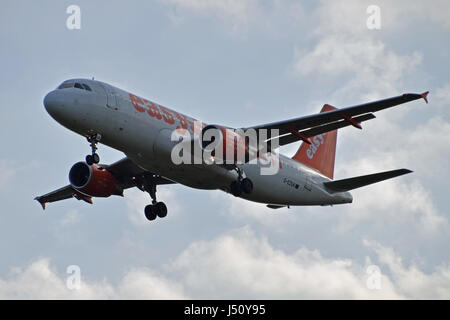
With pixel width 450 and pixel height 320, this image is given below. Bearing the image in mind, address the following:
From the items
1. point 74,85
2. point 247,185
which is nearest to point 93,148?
point 74,85

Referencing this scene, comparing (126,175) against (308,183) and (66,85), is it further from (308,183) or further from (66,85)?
(308,183)

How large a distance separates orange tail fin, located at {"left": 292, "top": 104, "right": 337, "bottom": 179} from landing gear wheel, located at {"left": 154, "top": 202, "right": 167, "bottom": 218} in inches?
352

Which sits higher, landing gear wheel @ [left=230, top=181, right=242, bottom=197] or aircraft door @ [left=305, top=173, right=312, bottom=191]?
aircraft door @ [left=305, top=173, right=312, bottom=191]

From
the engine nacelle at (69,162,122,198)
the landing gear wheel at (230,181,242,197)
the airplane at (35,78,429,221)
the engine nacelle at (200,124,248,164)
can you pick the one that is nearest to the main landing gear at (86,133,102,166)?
the airplane at (35,78,429,221)

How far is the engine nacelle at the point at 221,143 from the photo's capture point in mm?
34781

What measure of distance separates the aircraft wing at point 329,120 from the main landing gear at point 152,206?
25.0ft

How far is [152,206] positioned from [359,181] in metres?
11.8

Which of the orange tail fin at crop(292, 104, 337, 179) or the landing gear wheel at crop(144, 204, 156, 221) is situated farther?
the orange tail fin at crop(292, 104, 337, 179)

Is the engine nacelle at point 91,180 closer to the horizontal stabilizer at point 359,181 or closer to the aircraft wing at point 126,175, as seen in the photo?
the aircraft wing at point 126,175

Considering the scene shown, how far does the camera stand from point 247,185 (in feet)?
122

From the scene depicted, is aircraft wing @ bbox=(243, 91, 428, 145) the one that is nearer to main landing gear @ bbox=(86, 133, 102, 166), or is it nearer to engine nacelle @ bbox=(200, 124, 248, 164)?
engine nacelle @ bbox=(200, 124, 248, 164)

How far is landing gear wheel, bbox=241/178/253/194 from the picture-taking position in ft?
122

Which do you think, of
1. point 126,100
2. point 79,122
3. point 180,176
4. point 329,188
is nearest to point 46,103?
point 79,122

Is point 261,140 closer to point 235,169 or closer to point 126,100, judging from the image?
point 235,169
